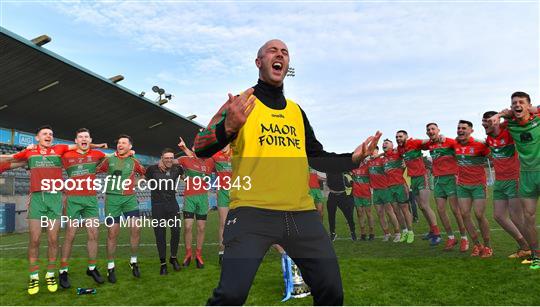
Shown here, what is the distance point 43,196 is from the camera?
A: 6.09 m

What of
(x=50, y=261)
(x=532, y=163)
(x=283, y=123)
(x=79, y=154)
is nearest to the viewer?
(x=283, y=123)

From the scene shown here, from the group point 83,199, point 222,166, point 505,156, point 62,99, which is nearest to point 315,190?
point 222,166

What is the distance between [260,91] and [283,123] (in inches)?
11.2

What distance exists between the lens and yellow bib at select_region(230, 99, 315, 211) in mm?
2381

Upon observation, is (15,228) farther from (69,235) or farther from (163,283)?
(163,283)

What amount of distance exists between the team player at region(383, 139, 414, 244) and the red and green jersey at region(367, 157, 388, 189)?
0.75 feet

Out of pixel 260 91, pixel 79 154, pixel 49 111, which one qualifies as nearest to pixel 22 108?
pixel 49 111

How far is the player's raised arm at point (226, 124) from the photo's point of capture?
7.21 ft

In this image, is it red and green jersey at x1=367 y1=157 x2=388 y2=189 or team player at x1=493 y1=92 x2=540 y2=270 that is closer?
team player at x1=493 y1=92 x2=540 y2=270

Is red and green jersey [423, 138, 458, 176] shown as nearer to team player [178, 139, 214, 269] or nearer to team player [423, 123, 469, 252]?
team player [423, 123, 469, 252]

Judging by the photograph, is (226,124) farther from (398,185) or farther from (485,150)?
(398,185)

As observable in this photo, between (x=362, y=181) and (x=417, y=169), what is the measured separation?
7.97 feet

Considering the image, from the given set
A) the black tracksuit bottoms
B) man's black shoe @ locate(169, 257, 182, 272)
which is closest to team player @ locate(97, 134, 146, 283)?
the black tracksuit bottoms

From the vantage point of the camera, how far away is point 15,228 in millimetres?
17062
